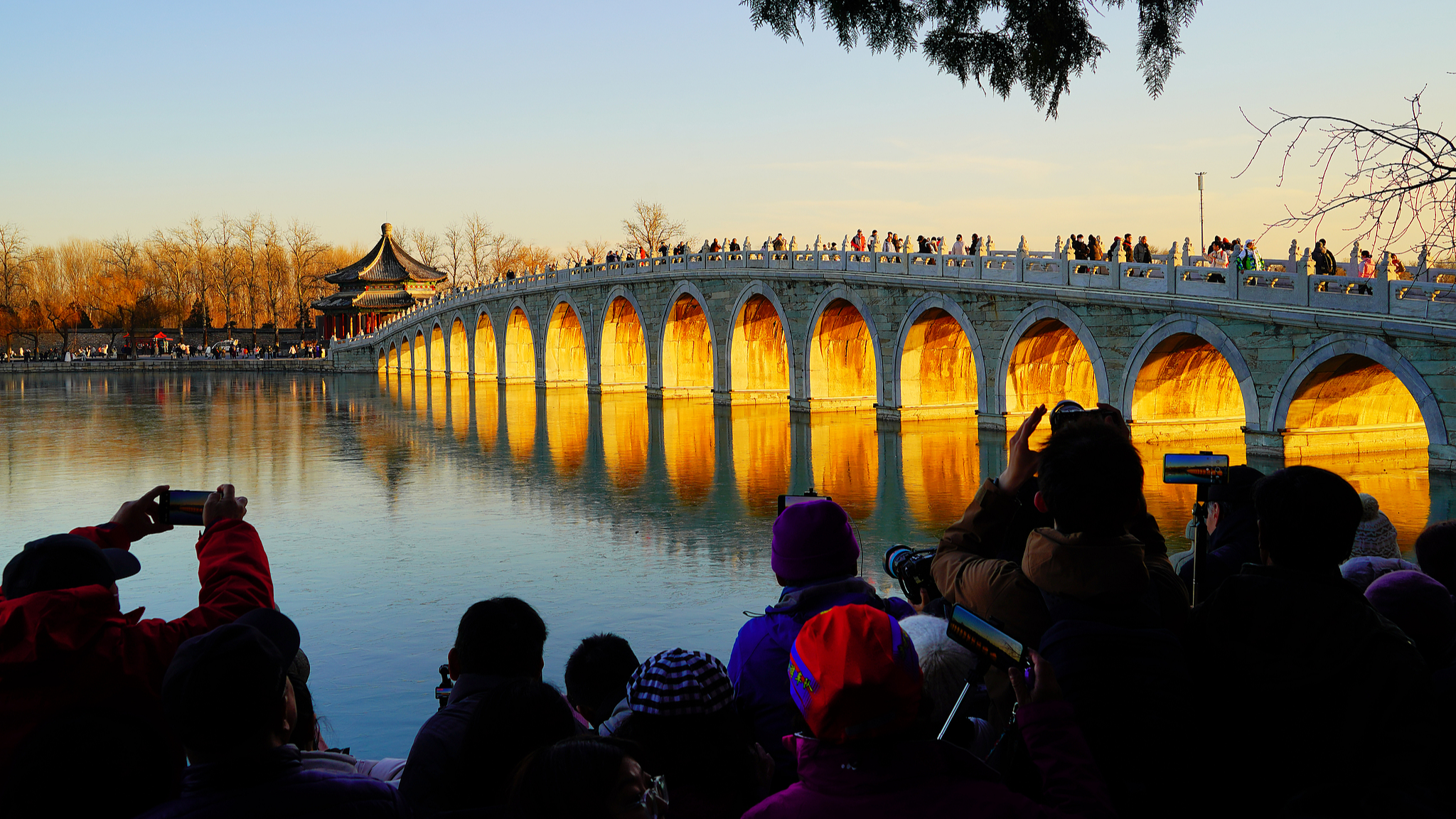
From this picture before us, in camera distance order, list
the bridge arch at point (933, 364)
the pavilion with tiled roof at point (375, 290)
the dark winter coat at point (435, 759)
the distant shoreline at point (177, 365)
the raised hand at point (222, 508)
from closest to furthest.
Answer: the dark winter coat at point (435, 759), the raised hand at point (222, 508), the bridge arch at point (933, 364), the distant shoreline at point (177, 365), the pavilion with tiled roof at point (375, 290)

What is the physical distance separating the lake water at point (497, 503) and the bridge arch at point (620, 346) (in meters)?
8.51

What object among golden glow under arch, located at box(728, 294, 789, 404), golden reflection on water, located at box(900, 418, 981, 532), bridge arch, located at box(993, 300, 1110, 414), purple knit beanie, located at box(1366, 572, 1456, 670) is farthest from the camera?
golden glow under arch, located at box(728, 294, 789, 404)

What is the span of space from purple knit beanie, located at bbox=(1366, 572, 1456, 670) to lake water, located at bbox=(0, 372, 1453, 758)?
494cm

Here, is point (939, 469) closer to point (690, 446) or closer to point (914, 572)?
point (690, 446)

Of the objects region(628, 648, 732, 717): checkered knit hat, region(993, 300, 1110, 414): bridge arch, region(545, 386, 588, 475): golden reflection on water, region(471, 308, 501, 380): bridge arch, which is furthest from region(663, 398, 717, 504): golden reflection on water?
region(471, 308, 501, 380): bridge arch

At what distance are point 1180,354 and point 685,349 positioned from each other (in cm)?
1895

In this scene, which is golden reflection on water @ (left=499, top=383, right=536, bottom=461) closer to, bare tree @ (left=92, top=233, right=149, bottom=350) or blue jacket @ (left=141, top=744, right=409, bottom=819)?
blue jacket @ (left=141, top=744, right=409, bottom=819)

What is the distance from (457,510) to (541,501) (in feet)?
3.98

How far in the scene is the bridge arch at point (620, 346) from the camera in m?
39.1

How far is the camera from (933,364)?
26.2 metres

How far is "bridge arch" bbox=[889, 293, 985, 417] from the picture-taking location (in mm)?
25062

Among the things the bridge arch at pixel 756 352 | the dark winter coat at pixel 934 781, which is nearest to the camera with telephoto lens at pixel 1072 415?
the dark winter coat at pixel 934 781

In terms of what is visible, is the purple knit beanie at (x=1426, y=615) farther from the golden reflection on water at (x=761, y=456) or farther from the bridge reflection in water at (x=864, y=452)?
the bridge reflection in water at (x=864, y=452)

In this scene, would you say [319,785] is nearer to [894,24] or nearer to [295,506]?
[894,24]
